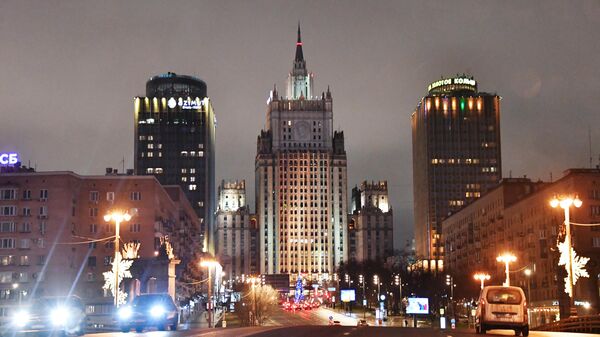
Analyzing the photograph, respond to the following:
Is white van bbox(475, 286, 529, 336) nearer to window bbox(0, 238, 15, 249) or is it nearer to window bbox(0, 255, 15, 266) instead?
window bbox(0, 255, 15, 266)

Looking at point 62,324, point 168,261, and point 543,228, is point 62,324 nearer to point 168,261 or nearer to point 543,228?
point 168,261

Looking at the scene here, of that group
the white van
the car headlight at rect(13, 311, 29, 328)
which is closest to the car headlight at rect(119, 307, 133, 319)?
the car headlight at rect(13, 311, 29, 328)

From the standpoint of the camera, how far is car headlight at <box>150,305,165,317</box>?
1745 inches

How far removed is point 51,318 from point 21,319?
128 cm

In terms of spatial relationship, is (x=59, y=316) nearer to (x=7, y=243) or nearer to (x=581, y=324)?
(x=581, y=324)

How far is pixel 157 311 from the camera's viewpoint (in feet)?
146

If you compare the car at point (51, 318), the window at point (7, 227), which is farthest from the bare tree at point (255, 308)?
the car at point (51, 318)

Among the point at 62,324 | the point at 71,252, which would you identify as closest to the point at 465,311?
the point at 71,252

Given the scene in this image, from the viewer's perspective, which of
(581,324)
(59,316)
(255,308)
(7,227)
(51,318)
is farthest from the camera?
(255,308)

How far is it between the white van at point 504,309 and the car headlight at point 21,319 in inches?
784

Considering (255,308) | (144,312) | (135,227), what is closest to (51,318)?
(144,312)

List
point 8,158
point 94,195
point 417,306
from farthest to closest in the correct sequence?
point 8,158 < point 94,195 < point 417,306

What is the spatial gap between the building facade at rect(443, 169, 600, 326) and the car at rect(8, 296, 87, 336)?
64155 millimetres

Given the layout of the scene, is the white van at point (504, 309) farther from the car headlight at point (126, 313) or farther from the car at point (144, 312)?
the car headlight at point (126, 313)
